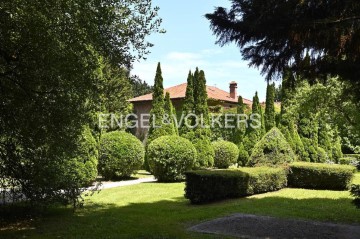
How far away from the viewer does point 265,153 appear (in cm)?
1554

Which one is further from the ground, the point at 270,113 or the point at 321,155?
the point at 270,113

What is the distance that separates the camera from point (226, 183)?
11.9 m

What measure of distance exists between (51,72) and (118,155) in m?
11.4

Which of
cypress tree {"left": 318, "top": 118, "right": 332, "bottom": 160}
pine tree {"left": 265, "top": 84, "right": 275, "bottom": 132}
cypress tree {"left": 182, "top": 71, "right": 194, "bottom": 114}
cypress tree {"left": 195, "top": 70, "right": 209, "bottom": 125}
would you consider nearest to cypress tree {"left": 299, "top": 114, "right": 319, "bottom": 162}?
cypress tree {"left": 318, "top": 118, "right": 332, "bottom": 160}

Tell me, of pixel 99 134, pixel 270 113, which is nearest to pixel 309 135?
pixel 270 113

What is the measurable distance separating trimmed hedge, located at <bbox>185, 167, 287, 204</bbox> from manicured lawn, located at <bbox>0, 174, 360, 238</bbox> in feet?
1.07

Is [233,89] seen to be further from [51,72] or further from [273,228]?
[51,72]

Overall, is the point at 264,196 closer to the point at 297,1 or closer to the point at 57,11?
the point at 297,1

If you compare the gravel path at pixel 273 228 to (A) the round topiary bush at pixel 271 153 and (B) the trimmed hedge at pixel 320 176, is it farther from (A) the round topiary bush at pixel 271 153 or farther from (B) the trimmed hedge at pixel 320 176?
(A) the round topiary bush at pixel 271 153

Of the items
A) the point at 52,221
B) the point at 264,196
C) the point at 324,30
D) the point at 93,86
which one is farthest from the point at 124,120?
the point at 324,30

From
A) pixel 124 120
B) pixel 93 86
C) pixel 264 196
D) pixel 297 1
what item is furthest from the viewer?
pixel 124 120

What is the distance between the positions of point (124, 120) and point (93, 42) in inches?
1053

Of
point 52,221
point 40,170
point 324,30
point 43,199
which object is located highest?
point 324,30

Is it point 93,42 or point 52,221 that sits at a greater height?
point 93,42
